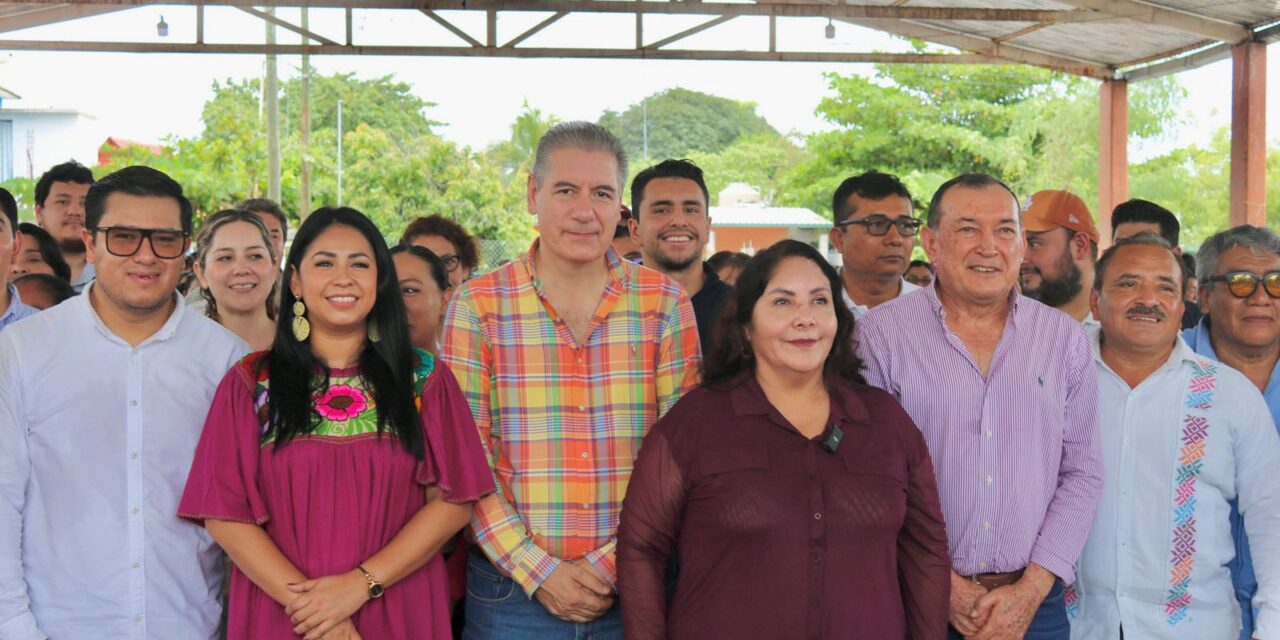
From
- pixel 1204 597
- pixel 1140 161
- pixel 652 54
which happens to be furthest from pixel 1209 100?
pixel 1204 597

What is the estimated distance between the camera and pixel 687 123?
64125mm

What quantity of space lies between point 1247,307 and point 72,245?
5.33 meters

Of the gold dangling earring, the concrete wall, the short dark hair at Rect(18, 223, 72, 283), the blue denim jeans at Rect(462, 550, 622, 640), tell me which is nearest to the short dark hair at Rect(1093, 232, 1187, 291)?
the blue denim jeans at Rect(462, 550, 622, 640)

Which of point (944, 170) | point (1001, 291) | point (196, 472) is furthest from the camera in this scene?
point (944, 170)

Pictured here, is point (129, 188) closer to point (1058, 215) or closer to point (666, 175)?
point (666, 175)

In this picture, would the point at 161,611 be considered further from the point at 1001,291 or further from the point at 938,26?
the point at 938,26

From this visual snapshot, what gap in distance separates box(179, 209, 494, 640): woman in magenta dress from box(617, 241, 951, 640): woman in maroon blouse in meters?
0.51

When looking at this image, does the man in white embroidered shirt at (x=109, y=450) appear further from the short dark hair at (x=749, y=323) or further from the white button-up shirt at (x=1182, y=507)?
the white button-up shirt at (x=1182, y=507)

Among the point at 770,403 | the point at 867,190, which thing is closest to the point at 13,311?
the point at 770,403

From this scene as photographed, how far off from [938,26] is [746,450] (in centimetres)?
943

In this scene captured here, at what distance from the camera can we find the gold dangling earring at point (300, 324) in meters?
2.89

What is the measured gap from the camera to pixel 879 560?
2.72 m

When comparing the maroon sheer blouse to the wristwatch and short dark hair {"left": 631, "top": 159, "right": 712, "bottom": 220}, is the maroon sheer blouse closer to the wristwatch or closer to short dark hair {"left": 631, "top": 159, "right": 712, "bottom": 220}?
the wristwatch

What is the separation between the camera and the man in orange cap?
471 cm
